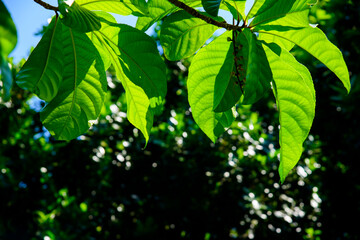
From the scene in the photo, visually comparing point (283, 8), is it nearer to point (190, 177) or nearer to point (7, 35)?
point (7, 35)

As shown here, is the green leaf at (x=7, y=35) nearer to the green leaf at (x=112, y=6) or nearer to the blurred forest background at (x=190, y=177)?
the green leaf at (x=112, y=6)

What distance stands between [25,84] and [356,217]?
3.59 metres

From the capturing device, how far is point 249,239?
11.3 ft

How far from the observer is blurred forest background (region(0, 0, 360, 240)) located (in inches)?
136

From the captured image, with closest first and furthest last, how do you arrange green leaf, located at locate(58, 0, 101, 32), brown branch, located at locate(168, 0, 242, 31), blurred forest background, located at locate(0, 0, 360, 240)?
green leaf, located at locate(58, 0, 101, 32) → brown branch, located at locate(168, 0, 242, 31) → blurred forest background, located at locate(0, 0, 360, 240)

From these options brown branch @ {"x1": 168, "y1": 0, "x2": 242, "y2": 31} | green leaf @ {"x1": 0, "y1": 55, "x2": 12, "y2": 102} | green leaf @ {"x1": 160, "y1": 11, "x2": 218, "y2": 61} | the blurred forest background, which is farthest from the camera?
the blurred forest background

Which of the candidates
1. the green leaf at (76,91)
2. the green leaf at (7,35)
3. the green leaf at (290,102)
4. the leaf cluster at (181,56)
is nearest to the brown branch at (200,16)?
the leaf cluster at (181,56)

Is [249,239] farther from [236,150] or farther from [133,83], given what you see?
[133,83]

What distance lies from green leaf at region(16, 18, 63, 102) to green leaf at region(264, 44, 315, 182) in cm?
49

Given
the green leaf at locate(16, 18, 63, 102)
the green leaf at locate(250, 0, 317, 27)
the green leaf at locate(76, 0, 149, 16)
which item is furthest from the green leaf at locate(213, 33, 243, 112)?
the green leaf at locate(16, 18, 63, 102)

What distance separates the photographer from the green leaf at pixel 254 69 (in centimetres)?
64

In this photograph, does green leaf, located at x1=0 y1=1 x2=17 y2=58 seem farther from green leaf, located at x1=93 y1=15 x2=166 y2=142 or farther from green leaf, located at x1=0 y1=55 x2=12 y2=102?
green leaf, located at x1=93 y1=15 x2=166 y2=142

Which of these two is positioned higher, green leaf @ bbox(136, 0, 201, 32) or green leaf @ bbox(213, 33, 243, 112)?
green leaf @ bbox(136, 0, 201, 32)

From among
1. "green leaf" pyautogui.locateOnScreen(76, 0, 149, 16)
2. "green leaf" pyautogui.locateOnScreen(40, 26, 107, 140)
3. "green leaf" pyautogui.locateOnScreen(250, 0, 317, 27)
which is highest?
"green leaf" pyautogui.locateOnScreen(250, 0, 317, 27)
